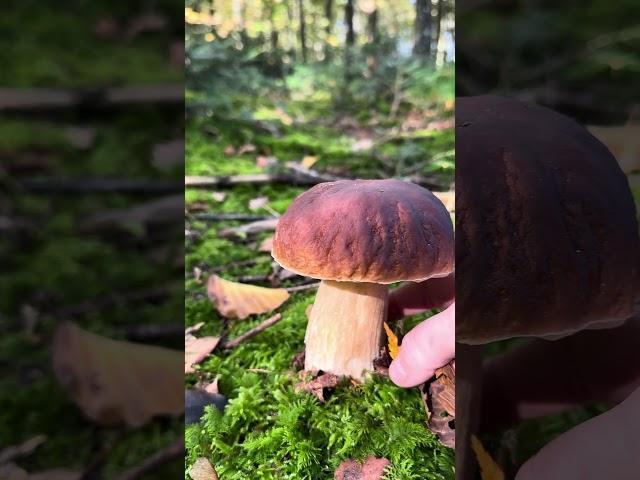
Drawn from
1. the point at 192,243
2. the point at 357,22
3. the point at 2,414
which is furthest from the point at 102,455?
the point at 357,22

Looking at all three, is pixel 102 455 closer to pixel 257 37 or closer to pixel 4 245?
pixel 4 245

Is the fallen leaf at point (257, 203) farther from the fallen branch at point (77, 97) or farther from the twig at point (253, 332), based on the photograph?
the fallen branch at point (77, 97)

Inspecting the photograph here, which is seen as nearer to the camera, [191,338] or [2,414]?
[2,414]

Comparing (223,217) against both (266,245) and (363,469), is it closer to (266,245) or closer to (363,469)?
(266,245)

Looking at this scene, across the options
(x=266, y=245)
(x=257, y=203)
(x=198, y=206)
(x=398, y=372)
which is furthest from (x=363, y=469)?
(x=198, y=206)

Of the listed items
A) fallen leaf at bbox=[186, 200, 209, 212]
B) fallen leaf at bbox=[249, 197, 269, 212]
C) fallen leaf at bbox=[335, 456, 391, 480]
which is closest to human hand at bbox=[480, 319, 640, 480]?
fallen leaf at bbox=[335, 456, 391, 480]

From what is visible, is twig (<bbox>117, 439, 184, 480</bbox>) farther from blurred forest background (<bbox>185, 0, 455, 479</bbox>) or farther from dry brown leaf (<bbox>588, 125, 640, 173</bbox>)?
dry brown leaf (<bbox>588, 125, 640, 173</bbox>)
